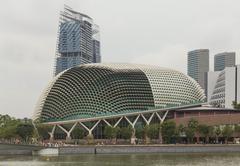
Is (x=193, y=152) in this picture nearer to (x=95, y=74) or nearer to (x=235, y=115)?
(x=235, y=115)

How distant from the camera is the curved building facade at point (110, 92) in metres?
168

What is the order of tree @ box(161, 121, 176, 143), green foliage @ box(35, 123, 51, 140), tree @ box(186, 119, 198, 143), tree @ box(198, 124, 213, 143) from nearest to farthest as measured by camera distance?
tree @ box(198, 124, 213, 143) → tree @ box(186, 119, 198, 143) → tree @ box(161, 121, 176, 143) → green foliage @ box(35, 123, 51, 140)

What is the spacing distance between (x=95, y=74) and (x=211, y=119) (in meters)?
47.4

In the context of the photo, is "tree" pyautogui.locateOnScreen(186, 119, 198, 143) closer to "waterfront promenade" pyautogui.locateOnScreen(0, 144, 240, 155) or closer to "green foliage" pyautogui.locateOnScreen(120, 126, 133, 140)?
"waterfront promenade" pyautogui.locateOnScreen(0, 144, 240, 155)

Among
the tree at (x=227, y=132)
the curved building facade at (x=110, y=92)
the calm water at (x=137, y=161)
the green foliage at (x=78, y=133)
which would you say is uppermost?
the curved building facade at (x=110, y=92)

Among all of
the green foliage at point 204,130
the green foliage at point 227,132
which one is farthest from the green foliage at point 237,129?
the green foliage at point 204,130

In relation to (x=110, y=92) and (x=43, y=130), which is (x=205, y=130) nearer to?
(x=43, y=130)

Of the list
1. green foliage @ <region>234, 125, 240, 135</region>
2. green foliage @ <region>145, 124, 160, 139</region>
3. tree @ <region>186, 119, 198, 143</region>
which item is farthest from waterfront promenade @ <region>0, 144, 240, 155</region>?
green foliage @ <region>145, 124, 160, 139</region>

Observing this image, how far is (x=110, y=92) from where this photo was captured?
6727 inches

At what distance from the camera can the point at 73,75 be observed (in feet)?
582

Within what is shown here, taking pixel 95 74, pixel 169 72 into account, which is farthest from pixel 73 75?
pixel 169 72

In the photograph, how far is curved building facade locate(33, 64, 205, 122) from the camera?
552ft

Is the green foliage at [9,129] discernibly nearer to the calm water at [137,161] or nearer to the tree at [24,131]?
the tree at [24,131]

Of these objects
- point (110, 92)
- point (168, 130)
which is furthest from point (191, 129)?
point (110, 92)
